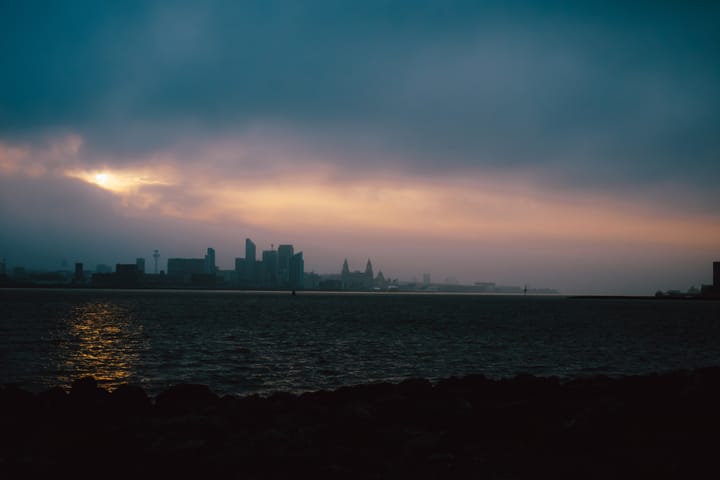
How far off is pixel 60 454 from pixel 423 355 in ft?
105

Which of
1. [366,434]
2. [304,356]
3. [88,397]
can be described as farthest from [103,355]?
[366,434]

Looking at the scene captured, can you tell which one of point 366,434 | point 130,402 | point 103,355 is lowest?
point 103,355

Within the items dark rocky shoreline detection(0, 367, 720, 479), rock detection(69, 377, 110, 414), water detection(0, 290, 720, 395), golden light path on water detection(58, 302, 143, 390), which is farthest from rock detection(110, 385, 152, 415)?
golden light path on water detection(58, 302, 143, 390)

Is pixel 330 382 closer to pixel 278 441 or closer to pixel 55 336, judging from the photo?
pixel 278 441

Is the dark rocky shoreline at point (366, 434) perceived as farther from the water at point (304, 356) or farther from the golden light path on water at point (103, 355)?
the golden light path on water at point (103, 355)

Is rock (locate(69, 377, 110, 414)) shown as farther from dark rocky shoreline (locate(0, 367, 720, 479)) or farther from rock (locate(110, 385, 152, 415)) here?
rock (locate(110, 385, 152, 415))

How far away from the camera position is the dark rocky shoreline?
34.7 feet

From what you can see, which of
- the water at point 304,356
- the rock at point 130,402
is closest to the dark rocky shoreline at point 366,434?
the rock at point 130,402

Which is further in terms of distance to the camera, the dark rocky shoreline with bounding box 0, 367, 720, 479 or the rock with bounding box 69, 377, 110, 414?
the rock with bounding box 69, 377, 110, 414

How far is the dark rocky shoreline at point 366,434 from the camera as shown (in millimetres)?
10570

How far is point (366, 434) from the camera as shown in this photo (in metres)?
13.2

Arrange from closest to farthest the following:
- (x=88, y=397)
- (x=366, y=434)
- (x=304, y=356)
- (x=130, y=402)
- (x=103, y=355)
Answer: (x=366, y=434) < (x=130, y=402) < (x=88, y=397) < (x=304, y=356) < (x=103, y=355)

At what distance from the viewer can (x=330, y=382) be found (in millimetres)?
27969

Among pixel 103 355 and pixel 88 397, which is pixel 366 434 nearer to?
pixel 88 397
